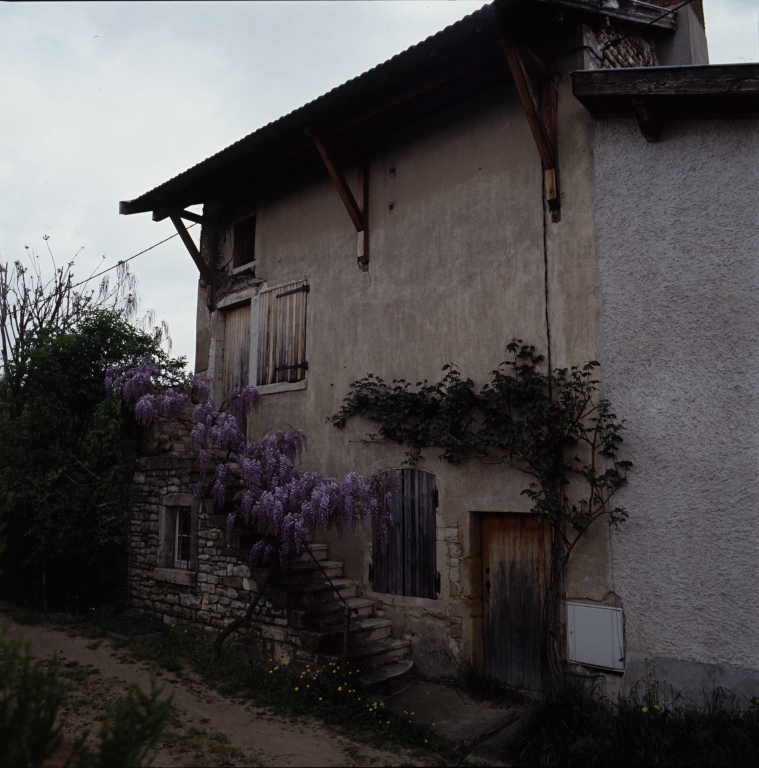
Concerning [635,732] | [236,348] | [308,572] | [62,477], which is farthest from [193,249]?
[635,732]

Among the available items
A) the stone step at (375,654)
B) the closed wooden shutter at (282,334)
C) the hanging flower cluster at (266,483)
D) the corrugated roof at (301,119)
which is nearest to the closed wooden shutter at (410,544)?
the hanging flower cluster at (266,483)

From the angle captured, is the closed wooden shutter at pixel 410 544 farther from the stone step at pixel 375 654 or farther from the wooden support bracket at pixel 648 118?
the wooden support bracket at pixel 648 118

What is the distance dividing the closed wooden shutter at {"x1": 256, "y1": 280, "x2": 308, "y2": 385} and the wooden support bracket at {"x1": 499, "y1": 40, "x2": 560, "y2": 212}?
341 centimetres

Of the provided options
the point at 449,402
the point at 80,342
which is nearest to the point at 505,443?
the point at 449,402

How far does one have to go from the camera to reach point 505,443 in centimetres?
581

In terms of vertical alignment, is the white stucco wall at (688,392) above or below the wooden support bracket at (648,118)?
below

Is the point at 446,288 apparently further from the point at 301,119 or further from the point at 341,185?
the point at 301,119

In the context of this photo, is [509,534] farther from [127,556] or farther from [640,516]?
→ [127,556]

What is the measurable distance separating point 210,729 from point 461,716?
194cm

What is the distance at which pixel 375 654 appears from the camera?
20.0 ft

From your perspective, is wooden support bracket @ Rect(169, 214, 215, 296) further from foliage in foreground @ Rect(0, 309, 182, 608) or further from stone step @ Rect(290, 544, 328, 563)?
stone step @ Rect(290, 544, 328, 563)

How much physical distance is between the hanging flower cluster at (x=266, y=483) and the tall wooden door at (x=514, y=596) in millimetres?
1043

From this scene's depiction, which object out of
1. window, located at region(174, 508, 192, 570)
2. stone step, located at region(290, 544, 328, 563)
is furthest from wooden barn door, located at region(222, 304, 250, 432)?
stone step, located at region(290, 544, 328, 563)

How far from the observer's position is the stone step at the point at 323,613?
20.0 feet
